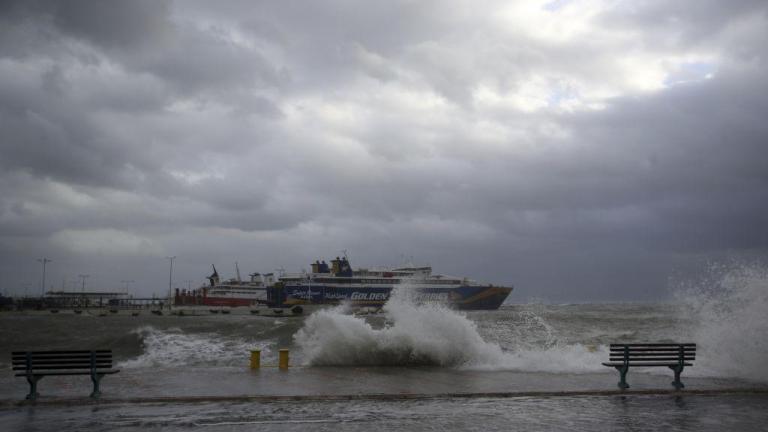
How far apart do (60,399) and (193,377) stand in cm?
354

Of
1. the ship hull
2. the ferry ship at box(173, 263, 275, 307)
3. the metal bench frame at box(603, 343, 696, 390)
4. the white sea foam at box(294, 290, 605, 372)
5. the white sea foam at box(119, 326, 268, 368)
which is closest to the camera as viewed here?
the metal bench frame at box(603, 343, 696, 390)

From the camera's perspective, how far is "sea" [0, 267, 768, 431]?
8.09 meters

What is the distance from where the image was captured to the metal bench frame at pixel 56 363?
9.92 m

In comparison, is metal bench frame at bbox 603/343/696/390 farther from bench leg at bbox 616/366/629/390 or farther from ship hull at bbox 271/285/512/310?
ship hull at bbox 271/285/512/310

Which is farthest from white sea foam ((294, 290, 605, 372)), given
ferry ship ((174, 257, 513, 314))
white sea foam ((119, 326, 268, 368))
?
ferry ship ((174, 257, 513, 314))

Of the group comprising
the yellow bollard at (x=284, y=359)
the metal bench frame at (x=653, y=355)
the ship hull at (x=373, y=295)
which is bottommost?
the ship hull at (x=373, y=295)

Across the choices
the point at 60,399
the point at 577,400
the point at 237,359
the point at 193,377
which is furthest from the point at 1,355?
the point at 577,400

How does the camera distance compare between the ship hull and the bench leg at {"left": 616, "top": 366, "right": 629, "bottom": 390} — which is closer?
the bench leg at {"left": 616, "top": 366, "right": 629, "bottom": 390}

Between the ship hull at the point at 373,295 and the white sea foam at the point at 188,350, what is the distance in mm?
68574

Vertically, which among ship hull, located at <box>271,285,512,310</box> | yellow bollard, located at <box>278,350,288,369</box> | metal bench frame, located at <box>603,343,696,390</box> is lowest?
ship hull, located at <box>271,285,512,310</box>

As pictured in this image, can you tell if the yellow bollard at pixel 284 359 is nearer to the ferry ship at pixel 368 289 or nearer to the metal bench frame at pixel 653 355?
the metal bench frame at pixel 653 355

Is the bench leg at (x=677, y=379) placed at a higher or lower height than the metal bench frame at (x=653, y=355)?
lower

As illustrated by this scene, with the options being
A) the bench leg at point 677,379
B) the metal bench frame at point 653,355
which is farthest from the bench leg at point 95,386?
the bench leg at point 677,379

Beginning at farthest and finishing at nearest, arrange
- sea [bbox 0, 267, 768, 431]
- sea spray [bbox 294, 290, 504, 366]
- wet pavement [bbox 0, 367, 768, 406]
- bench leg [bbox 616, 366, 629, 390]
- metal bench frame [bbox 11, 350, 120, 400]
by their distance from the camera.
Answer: sea spray [bbox 294, 290, 504, 366] → bench leg [bbox 616, 366, 629, 390] → wet pavement [bbox 0, 367, 768, 406] → metal bench frame [bbox 11, 350, 120, 400] → sea [bbox 0, 267, 768, 431]
